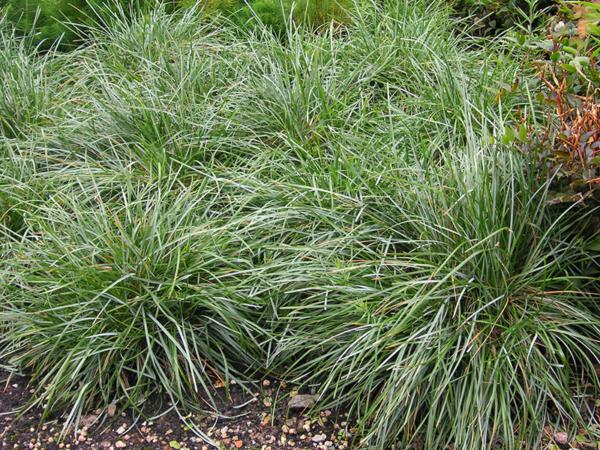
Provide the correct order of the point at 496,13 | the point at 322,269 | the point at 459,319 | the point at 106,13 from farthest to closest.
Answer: the point at 106,13, the point at 496,13, the point at 322,269, the point at 459,319

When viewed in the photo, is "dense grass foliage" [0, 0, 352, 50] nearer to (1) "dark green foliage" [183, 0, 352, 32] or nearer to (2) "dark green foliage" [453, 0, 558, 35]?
(1) "dark green foliage" [183, 0, 352, 32]

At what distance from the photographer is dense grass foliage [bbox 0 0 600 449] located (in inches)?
A: 112

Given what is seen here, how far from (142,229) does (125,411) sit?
0.77m

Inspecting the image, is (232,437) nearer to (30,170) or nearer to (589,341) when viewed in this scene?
(589,341)

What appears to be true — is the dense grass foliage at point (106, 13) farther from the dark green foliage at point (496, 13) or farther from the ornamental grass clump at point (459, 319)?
the ornamental grass clump at point (459, 319)

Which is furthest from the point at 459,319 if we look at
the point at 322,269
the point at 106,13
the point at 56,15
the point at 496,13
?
the point at 56,15

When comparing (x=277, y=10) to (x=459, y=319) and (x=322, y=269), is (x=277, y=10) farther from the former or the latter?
(x=459, y=319)

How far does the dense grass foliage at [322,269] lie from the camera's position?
285 centimetres

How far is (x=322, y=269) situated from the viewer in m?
3.12

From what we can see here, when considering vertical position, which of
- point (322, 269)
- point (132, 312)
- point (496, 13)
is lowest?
point (132, 312)

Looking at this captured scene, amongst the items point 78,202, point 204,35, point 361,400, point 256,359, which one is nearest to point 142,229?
point 78,202

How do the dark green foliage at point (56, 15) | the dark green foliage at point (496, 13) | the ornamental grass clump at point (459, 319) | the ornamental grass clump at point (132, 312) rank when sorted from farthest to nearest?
the dark green foliage at point (56, 15), the dark green foliage at point (496, 13), the ornamental grass clump at point (132, 312), the ornamental grass clump at point (459, 319)

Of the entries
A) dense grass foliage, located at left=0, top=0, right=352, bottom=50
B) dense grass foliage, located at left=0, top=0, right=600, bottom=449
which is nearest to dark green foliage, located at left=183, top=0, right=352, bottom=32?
dense grass foliage, located at left=0, top=0, right=352, bottom=50

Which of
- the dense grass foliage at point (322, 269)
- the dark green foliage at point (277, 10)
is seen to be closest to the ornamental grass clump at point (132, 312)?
the dense grass foliage at point (322, 269)
